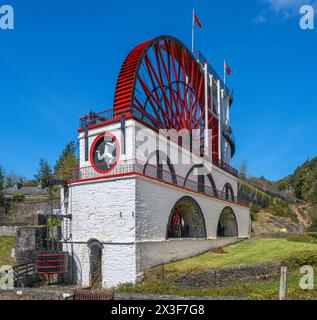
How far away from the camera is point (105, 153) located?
58.9 ft

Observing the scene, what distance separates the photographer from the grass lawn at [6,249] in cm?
2104

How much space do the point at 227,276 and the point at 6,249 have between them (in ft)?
50.0

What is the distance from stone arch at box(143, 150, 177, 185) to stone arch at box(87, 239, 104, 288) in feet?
14.2

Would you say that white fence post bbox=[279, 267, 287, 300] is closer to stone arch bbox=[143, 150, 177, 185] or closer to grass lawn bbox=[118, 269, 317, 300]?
grass lawn bbox=[118, 269, 317, 300]

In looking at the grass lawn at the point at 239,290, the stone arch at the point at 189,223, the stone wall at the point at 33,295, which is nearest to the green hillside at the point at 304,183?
the stone arch at the point at 189,223

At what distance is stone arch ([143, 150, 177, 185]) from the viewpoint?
18403 mm

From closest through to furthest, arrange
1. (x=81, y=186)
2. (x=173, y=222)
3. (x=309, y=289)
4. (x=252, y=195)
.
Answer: (x=309, y=289), (x=81, y=186), (x=173, y=222), (x=252, y=195)

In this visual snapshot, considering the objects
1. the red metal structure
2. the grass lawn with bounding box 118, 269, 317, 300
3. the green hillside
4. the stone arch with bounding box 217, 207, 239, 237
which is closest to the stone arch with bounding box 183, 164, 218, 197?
the stone arch with bounding box 217, 207, 239, 237

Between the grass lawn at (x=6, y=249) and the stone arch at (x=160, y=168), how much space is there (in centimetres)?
1018
